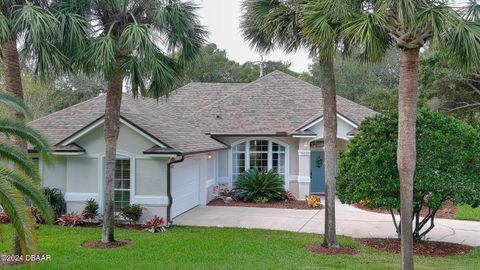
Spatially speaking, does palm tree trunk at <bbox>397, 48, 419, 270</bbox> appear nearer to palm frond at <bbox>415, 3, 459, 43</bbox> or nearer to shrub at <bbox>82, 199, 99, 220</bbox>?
palm frond at <bbox>415, 3, 459, 43</bbox>

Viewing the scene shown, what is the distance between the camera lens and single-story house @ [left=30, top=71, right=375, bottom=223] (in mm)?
14555

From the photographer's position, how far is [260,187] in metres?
18.9

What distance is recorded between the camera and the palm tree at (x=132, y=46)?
10477 millimetres

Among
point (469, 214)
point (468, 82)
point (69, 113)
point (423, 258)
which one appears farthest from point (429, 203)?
point (468, 82)

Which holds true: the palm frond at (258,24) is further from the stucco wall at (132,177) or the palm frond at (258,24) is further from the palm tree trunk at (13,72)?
the palm tree trunk at (13,72)

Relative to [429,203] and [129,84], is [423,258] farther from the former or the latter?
[129,84]

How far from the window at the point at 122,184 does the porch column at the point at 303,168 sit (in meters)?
7.63

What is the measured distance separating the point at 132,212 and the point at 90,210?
1.42m

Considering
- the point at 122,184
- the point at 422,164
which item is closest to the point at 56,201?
the point at 122,184

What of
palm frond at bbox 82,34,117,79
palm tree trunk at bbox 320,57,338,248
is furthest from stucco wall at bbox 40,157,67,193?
palm tree trunk at bbox 320,57,338,248

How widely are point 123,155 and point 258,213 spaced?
5224 millimetres

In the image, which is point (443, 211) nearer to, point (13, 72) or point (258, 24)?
point (258, 24)

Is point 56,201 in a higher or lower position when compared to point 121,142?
lower

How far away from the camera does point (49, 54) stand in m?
9.59
